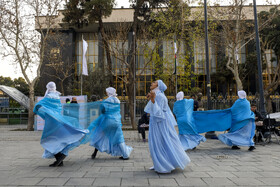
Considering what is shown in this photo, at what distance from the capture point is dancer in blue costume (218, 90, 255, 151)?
7387 millimetres

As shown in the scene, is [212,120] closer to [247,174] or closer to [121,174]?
[247,174]

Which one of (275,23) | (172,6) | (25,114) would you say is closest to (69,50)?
(25,114)

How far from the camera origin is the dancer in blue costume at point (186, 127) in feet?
24.3

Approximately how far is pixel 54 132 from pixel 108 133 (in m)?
1.41

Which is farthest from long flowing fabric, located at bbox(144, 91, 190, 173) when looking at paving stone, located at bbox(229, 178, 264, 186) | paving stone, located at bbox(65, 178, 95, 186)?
paving stone, located at bbox(65, 178, 95, 186)

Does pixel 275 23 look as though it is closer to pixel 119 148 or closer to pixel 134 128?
pixel 134 128

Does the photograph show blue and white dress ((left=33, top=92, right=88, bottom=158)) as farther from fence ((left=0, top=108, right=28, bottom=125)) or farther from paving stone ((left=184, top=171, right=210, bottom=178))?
fence ((left=0, top=108, right=28, bottom=125))

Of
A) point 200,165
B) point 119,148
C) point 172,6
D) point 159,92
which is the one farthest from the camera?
point 172,6

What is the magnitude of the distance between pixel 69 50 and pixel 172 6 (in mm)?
20976

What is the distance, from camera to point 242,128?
296 inches

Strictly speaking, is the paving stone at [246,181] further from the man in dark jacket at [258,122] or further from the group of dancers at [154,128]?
the man in dark jacket at [258,122]

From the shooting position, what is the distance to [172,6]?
17.6 metres

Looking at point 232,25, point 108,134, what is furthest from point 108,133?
A: point 232,25

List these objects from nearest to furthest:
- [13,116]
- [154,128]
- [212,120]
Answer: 1. [154,128]
2. [212,120]
3. [13,116]
